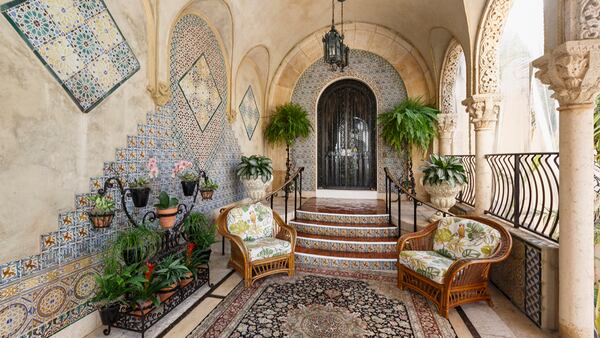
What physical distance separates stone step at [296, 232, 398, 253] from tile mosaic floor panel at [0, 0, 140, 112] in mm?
3162

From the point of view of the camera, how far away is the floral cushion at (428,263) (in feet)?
9.12

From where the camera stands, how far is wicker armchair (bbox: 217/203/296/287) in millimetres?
3412

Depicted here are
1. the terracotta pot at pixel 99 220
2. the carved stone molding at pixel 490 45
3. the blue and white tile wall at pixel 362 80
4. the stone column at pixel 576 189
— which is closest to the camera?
the stone column at pixel 576 189

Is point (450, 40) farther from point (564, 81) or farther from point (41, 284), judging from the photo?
point (41, 284)

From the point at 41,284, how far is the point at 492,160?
5.34 m

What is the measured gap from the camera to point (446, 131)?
5.80 meters

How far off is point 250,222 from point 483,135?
3591 mm

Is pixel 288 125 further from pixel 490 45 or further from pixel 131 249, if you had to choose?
pixel 131 249

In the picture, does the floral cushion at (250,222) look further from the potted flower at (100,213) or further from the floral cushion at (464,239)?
the floral cushion at (464,239)

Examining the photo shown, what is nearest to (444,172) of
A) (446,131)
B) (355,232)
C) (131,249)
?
(355,232)

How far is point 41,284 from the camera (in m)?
2.12

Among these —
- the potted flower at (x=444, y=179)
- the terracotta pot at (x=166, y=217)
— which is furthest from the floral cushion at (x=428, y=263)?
the terracotta pot at (x=166, y=217)

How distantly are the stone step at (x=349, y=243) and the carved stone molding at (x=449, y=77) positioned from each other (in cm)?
324

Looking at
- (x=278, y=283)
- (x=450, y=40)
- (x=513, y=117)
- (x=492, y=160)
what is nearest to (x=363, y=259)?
(x=278, y=283)
